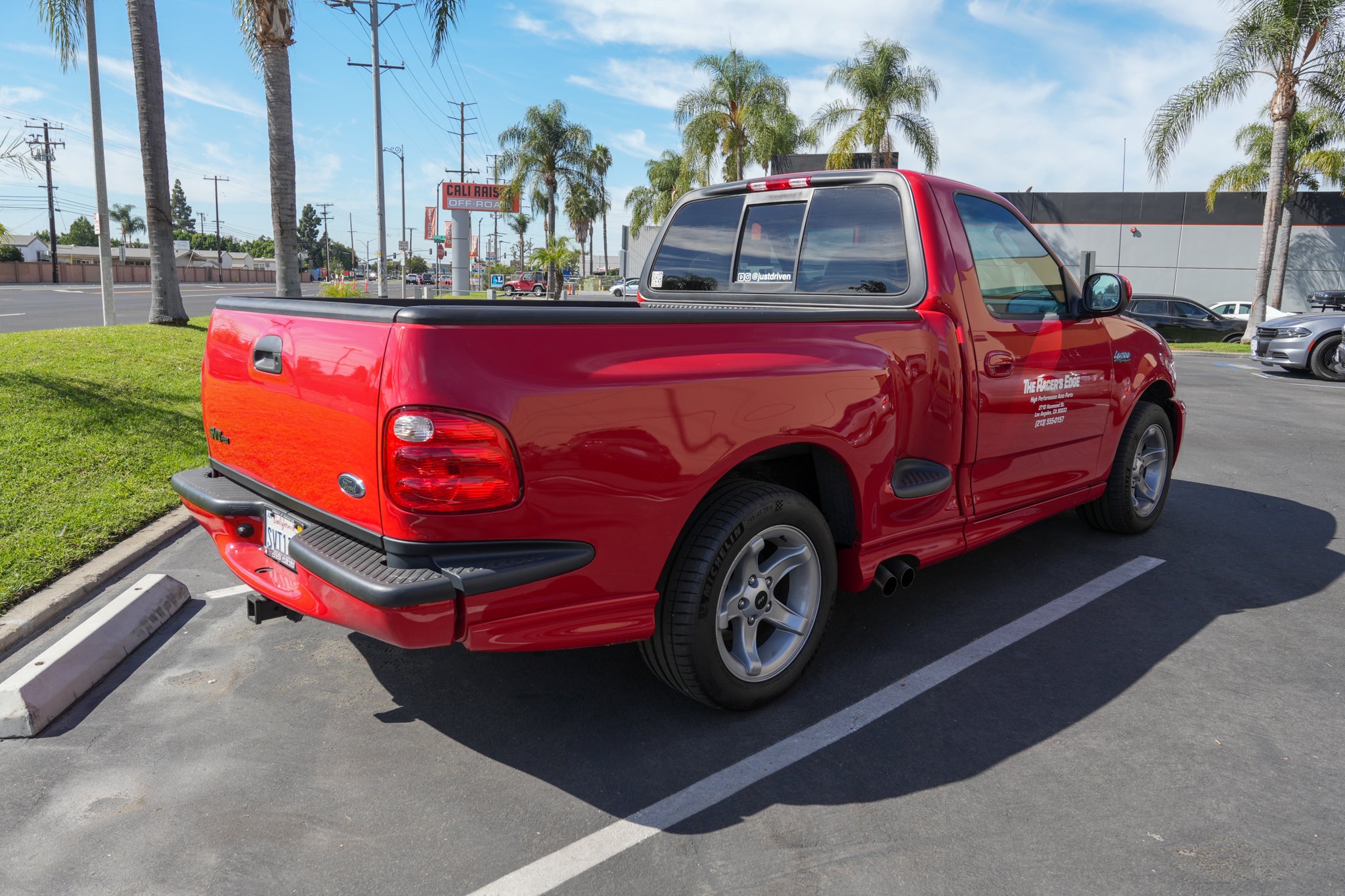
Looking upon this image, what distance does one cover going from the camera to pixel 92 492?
5688mm

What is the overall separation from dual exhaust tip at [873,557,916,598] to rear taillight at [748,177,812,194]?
1.87 metres

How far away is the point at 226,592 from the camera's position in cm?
450

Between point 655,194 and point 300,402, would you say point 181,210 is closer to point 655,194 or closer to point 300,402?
point 655,194

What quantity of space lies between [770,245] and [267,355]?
245 centimetres

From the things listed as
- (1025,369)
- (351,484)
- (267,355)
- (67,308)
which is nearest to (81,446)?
(267,355)

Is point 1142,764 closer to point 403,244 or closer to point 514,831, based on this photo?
point 514,831

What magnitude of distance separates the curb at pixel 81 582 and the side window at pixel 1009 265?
14.5 ft

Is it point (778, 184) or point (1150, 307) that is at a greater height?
point (778, 184)

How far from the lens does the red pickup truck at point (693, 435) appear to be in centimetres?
243

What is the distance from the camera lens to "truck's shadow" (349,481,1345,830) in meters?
2.89

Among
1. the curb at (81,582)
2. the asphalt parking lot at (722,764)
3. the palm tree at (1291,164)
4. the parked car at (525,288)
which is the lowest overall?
the asphalt parking lot at (722,764)

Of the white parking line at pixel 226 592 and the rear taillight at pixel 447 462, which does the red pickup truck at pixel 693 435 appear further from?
the white parking line at pixel 226 592

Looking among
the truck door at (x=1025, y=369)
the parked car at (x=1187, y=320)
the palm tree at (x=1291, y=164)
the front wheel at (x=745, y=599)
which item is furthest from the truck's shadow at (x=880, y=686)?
the palm tree at (x=1291, y=164)

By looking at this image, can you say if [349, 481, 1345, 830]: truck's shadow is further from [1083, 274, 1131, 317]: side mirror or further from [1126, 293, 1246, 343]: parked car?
[1126, 293, 1246, 343]: parked car
